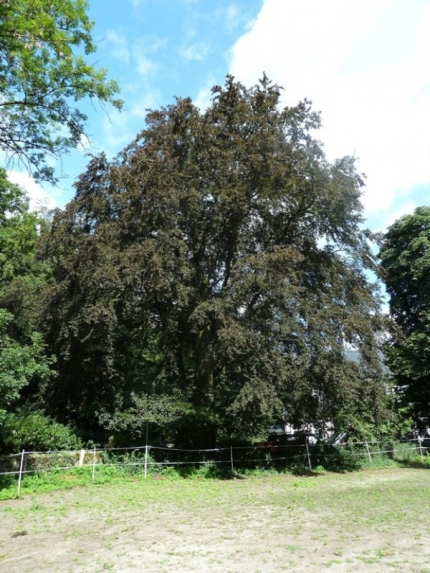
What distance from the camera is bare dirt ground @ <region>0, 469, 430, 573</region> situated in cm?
555

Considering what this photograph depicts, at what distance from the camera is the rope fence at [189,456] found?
1266 centimetres

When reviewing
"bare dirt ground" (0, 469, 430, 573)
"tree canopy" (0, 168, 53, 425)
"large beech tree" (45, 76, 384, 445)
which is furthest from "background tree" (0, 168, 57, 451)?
"bare dirt ground" (0, 469, 430, 573)

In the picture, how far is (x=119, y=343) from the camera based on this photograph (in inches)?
672

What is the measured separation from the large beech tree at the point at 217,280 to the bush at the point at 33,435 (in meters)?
1.68

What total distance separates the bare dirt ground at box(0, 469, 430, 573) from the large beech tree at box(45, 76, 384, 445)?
144 inches

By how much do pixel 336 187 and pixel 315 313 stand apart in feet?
16.5

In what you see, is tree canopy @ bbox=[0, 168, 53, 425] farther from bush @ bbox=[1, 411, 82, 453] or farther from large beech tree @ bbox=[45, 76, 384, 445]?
large beech tree @ bbox=[45, 76, 384, 445]

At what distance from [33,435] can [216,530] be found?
7.90 m

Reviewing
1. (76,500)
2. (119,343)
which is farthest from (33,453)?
(119,343)

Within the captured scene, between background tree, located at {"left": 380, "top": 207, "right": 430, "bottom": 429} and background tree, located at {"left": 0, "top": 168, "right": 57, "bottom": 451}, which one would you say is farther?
background tree, located at {"left": 380, "top": 207, "right": 430, "bottom": 429}

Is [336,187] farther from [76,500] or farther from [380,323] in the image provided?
[76,500]

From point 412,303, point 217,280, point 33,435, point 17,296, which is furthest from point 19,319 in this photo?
point 412,303

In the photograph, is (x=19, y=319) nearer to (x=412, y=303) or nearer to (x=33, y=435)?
(x=33, y=435)

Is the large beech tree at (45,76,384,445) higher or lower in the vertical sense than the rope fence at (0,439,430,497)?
higher
